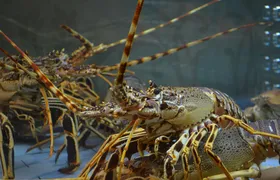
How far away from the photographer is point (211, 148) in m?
1.55

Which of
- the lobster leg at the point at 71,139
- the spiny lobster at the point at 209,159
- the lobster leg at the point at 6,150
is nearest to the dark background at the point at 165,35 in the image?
the lobster leg at the point at 71,139

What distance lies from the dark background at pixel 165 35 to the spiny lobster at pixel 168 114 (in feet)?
9.41

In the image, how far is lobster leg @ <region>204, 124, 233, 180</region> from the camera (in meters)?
1.48

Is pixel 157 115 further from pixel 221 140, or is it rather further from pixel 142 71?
pixel 142 71

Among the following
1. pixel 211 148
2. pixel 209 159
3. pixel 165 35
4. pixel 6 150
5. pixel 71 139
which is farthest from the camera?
pixel 165 35

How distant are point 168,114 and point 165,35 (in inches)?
137

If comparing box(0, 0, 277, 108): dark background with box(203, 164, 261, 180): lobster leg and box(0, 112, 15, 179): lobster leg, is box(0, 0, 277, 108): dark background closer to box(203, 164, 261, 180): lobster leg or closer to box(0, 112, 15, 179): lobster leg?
box(0, 112, 15, 179): lobster leg

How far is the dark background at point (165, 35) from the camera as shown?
4398 mm

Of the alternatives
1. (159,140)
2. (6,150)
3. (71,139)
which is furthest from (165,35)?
(159,140)

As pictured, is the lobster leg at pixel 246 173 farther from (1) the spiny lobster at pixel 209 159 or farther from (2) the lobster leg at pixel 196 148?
(2) the lobster leg at pixel 196 148

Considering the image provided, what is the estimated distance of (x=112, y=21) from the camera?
4746 mm

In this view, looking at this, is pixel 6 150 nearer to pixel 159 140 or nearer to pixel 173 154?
pixel 159 140

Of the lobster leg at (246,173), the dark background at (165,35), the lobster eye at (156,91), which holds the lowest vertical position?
the lobster leg at (246,173)

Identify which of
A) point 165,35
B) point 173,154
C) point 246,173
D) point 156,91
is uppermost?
point 165,35
